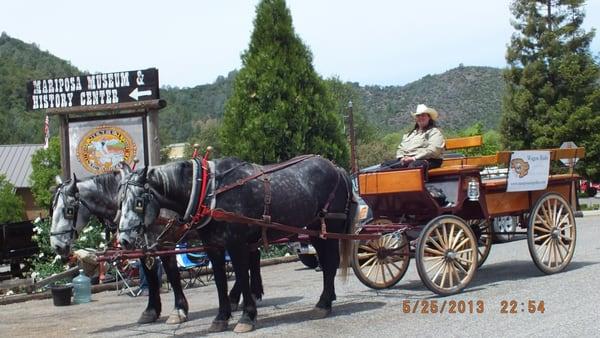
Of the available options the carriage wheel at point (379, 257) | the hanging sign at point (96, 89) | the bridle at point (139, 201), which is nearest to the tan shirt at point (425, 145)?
the carriage wheel at point (379, 257)

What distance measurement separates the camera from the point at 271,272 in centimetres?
1435

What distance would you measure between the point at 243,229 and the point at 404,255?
271 cm

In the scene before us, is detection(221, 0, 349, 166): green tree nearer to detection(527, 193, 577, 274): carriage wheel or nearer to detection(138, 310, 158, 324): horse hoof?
detection(527, 193, 577, 274): carriage wheel

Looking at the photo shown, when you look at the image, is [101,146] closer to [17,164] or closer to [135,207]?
[135,207]

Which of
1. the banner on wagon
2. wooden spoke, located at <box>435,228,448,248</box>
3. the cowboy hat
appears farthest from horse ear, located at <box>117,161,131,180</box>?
the banner on wagon

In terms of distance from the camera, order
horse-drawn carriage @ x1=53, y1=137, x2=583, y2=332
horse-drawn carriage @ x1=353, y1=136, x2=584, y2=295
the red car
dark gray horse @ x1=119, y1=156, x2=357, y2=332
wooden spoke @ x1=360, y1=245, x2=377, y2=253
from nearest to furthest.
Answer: dark gray horse @ x1=119, y1=156, x2=357, y2=332, horse-drawn carriage @ x1=53, y1=137, x2=583, y2=332, horse-drawn carriage @ x1=353, y1=136, x2=584, y2=295, wooden spoke @ x1=360, y1=245, x2=377, y2=253, the red car

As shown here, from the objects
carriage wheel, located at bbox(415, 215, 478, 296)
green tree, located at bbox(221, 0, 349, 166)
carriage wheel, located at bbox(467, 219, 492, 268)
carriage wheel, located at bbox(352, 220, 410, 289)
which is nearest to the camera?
carriage wheel, located at bbox(415, 215, 478, 296)

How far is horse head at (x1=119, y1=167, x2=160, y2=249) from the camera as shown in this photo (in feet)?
24.2

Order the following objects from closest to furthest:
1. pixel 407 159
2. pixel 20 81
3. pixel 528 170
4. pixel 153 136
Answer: pixel 407 159
pixel 528 170
pixel 153 136
pixel 20 81

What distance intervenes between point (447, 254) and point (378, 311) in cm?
114

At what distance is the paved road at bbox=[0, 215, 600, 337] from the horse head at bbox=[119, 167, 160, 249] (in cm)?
124

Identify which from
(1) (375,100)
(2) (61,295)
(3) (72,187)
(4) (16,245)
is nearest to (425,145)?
(3) (72,187)

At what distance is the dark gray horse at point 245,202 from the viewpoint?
25.0 feet

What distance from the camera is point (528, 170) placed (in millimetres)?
9945
